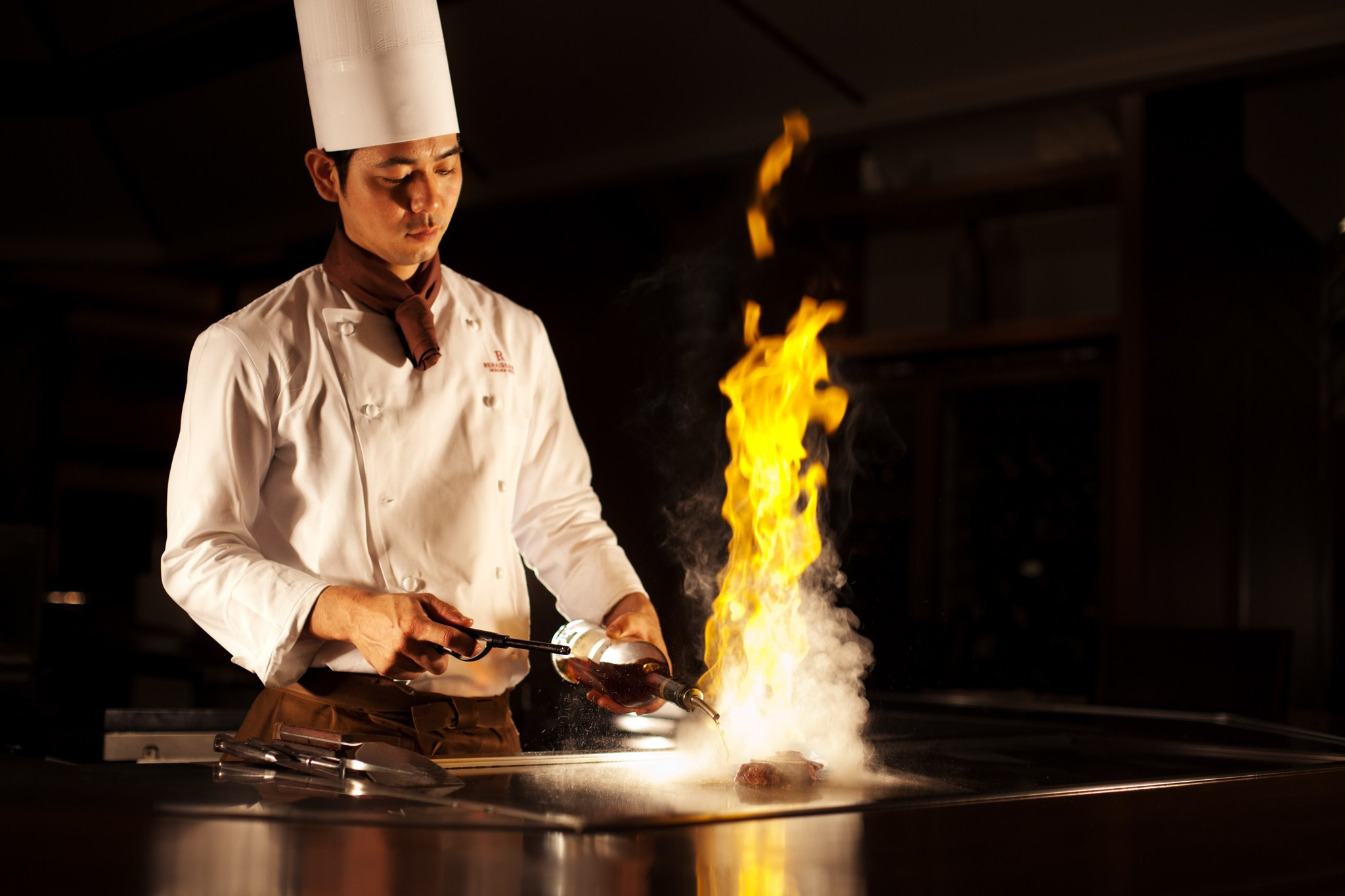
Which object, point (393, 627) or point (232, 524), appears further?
point (232, 524)

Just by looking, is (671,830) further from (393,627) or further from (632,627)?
(632,627)

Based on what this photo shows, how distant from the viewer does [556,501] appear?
183 centimetres

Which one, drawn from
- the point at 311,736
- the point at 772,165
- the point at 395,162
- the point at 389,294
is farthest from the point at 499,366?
the point at 772,165

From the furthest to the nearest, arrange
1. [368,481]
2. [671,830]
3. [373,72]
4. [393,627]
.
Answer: [373,72] → [368,481] → [393,627] → [671,830]

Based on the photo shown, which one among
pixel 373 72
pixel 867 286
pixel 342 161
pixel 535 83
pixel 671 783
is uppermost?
pixel 535 83

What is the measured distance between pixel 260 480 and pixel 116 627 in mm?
2163

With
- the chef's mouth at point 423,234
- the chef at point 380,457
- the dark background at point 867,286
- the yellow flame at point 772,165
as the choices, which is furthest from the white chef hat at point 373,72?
the yellow flame at point 772,165

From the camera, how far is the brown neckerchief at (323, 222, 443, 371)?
5.41 feet

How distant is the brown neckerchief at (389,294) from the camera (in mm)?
1650

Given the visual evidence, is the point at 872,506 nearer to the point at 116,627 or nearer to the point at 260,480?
the point at 116,627

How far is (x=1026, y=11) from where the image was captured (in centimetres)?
322

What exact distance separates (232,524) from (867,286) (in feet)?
12.0

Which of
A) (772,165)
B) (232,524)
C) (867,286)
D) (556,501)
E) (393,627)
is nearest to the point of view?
(393,627)

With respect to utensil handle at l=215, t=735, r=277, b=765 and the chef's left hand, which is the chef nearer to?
the chef's left hand
